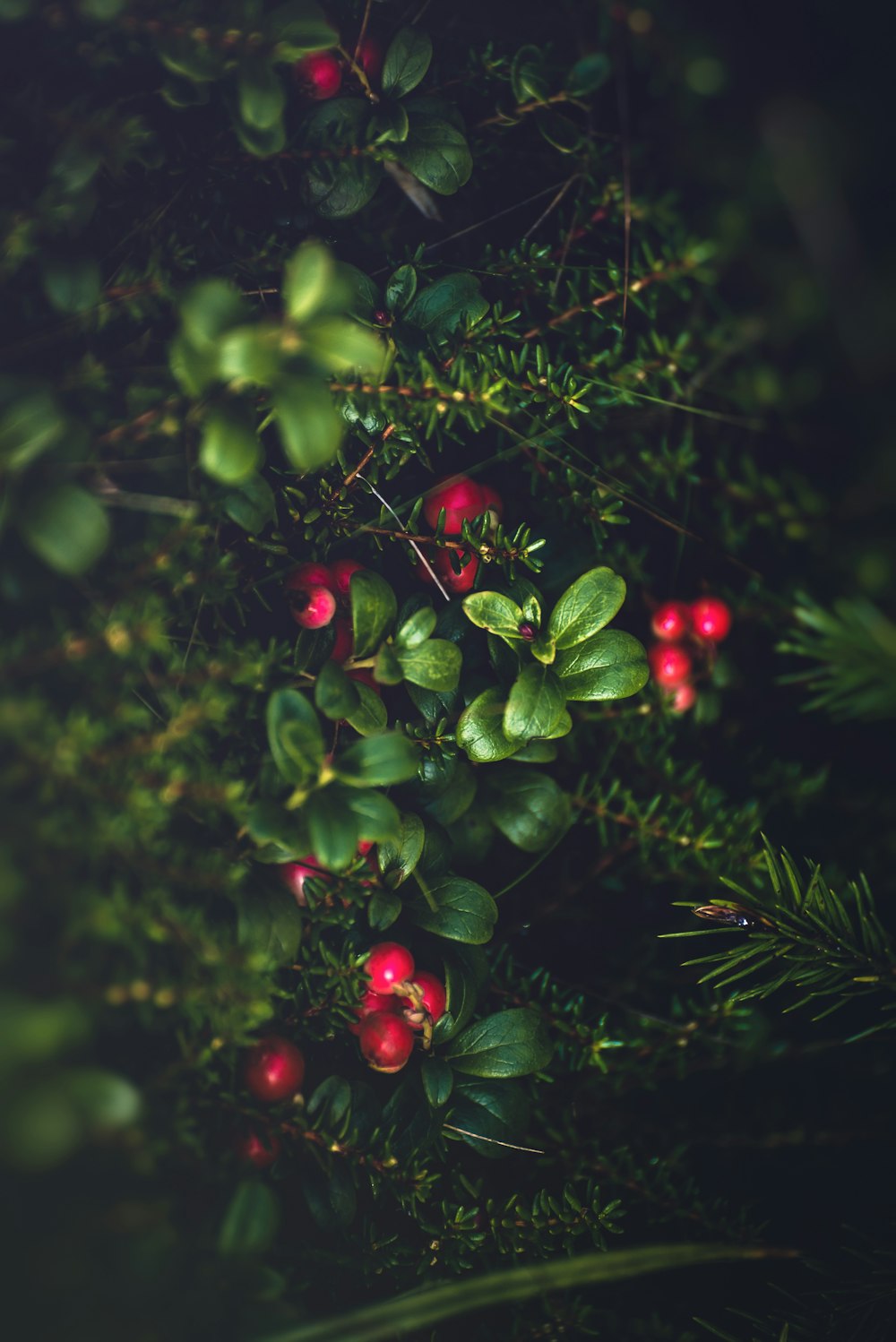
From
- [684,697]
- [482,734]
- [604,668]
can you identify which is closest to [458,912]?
[482,734]

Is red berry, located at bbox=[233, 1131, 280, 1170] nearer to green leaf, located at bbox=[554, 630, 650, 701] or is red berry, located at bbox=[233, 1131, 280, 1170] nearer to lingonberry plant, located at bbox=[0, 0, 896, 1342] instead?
lingonberry plant, located at bbox=[0, 0, 896, 1342]

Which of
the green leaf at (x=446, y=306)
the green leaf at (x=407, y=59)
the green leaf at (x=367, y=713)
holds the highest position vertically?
the green leaf at (x=407, y=59)

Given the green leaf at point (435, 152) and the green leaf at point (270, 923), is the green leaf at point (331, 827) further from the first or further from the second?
the green leaf at point (435, 152)

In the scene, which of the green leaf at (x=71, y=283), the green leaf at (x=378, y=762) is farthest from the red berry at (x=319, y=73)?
the green leaf at (x=378, y=762)

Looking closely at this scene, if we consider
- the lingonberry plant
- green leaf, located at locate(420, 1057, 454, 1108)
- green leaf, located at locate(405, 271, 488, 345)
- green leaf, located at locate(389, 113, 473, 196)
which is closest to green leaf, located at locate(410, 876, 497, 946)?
the lingonberry plant

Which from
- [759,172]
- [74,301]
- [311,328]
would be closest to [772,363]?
[759,172]

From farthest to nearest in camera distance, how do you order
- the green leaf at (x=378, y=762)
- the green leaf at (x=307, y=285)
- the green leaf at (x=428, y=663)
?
the green leaf at (x=428, y=663), the green leaf at (x=378, y=762), the green leaf at (x=307, y=285)
